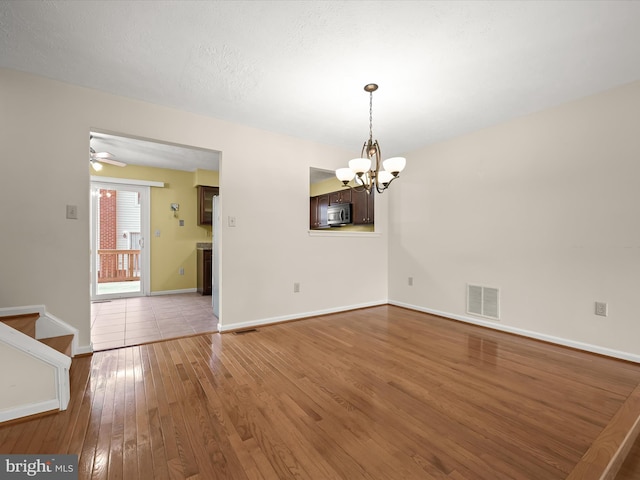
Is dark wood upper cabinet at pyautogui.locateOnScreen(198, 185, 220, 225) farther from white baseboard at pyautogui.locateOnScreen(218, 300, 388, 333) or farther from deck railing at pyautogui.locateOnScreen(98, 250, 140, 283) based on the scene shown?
white baseboard at pyautogui.locateOnScreen(218, 300, 388, 333)

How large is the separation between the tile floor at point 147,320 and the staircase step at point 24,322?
0.61 metres

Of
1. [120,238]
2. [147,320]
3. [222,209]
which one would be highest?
[222,209]

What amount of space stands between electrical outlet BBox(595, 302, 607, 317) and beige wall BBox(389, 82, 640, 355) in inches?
1.6

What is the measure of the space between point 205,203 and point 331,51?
4614mm

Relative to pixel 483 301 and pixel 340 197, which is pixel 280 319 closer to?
pixel 483 301

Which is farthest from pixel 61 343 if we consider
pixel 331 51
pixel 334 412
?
pixel 331 51

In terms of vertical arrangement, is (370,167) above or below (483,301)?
above

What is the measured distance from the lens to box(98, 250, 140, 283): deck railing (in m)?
5.80

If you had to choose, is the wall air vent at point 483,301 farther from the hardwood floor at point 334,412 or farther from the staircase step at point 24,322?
the staircase step at point 24,322

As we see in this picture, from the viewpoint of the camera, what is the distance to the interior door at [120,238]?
17.5ft

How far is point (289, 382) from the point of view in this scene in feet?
6.91

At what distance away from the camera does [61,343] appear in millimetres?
2271

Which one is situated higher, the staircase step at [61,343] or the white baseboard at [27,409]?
the staircase step at [61,343]

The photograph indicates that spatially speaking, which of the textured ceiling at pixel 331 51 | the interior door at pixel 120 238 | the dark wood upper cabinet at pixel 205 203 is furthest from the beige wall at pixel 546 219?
the interior door at pixel 120 238
